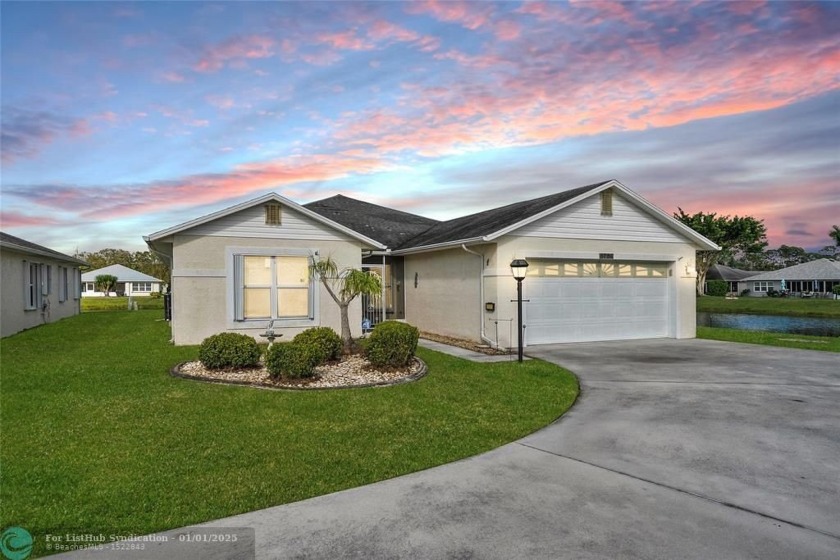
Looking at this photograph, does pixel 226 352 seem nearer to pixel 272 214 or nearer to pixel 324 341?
pixel 324 341

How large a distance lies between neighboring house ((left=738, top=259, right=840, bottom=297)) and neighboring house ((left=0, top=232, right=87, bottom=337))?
60782 mm

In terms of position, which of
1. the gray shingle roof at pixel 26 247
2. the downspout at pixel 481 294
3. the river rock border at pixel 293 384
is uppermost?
the gray shingle roof at pixel 26 247

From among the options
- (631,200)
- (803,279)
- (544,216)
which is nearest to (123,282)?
(544,216)

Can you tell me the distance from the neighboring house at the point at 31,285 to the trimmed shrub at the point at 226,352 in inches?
379

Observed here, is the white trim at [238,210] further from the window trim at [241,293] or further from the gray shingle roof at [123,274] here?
the gray shingle roof at [123,274]

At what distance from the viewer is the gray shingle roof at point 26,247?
14.9 meters

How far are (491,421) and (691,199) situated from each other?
20.0 metres

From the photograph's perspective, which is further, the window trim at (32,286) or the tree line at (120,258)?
the tree line at (120,258)

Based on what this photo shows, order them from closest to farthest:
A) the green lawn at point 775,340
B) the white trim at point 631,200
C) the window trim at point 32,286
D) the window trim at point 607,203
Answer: the white trim at point 631,200 < the green lawn at point 775,340 < the window trim at point 607,203 < the window trim at point 32,286

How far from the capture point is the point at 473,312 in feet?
44.2

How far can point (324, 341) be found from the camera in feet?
30.0

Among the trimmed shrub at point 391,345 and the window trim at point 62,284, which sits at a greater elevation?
the window trim at point 62,284

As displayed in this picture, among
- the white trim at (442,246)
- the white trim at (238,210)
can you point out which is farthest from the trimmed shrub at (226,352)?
the white trim at (442,246)

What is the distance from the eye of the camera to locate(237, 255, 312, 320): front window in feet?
41.8
